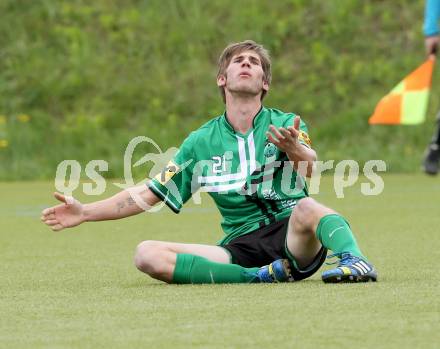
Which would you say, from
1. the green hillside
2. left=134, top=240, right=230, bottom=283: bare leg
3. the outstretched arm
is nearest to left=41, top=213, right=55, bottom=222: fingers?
the outstretched arm

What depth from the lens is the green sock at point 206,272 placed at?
5734 millimetres

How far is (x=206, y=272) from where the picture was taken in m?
5.73

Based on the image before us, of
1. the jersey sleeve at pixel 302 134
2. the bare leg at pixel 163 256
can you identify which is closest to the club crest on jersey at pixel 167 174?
the bare leg at pixel 163 256

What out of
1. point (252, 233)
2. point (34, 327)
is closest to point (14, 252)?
point (252, 233)

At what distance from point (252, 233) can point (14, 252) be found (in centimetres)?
246

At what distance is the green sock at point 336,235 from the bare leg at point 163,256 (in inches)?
22.0

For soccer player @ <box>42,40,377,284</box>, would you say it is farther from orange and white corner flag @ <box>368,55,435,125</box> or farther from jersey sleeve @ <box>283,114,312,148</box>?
orange and white corner flag @ <box>368,55,435,125</box>

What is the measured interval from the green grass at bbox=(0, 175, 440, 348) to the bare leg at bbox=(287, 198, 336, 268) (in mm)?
139

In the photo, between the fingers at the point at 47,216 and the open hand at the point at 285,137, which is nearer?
the open hand at the point at 285,137

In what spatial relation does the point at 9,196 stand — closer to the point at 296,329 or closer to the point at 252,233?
the point at 252,233

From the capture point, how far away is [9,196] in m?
13.9

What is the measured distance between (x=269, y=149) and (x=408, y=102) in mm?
2153

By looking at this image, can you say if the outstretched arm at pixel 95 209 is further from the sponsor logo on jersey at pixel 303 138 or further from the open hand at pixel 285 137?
the open hand at pixel 285 137

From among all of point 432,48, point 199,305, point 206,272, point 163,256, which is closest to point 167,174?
point 163,256
